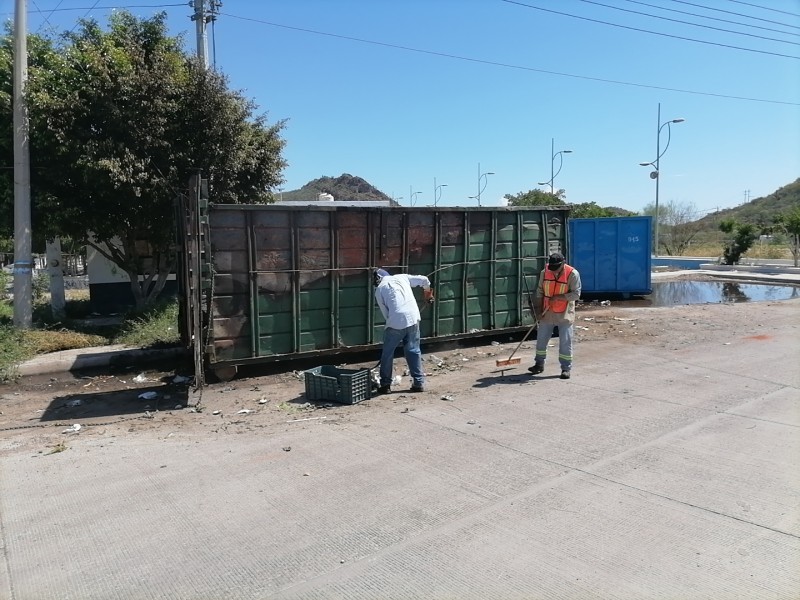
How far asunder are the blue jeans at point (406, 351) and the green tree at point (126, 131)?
471 cm

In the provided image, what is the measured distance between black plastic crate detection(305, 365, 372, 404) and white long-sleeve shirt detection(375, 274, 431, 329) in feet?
2.24

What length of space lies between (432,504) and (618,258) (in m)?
15.2

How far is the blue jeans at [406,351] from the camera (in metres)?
7.35

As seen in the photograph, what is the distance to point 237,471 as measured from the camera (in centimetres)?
482

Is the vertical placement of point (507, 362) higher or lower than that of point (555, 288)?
lower

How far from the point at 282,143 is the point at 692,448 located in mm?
10749

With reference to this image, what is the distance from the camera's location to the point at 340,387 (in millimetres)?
6984

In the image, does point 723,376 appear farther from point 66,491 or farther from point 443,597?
point 66,491

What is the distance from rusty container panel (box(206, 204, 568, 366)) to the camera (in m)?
8.02

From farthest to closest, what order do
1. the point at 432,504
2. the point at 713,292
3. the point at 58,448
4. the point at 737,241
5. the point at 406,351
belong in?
the point at 737,241
the point at 713,292
the point at 406,351
the point at 58,448
the point at 432,504

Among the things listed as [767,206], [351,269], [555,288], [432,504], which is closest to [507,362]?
[555,288]

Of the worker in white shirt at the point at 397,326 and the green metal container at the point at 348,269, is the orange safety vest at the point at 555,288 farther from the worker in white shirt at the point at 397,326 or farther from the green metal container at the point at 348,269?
the green metal container at the point at 348,269

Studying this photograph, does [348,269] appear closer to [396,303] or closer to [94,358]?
[396,303]

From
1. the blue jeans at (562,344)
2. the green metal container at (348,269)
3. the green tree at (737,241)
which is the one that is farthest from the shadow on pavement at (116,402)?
the green tree at (737,241)
